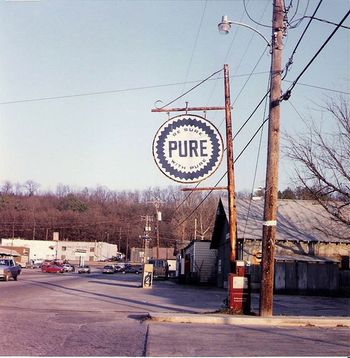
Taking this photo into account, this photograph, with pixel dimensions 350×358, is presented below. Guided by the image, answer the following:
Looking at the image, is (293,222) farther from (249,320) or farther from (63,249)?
(63,249)

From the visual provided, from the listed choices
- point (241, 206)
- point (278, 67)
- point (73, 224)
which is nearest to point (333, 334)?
point (278, 67)

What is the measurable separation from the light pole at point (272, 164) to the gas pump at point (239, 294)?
897mm

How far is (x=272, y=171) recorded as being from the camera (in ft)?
46.8

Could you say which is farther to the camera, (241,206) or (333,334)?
(241,206)

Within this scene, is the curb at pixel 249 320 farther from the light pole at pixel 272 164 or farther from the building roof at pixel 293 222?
the building roof at pixel 293 222

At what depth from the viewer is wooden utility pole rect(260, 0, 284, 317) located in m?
14.0

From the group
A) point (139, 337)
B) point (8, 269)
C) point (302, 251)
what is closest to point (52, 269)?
point (8, 269)

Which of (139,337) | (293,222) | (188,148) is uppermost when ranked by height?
(188,148)

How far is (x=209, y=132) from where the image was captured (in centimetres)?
1473

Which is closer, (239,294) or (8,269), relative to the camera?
(239,294)

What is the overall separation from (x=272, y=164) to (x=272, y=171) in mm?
193

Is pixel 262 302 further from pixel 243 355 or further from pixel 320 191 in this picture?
pixel 320 191

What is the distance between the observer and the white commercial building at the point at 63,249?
109250 mm

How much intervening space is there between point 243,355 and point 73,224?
12862 centimetres
